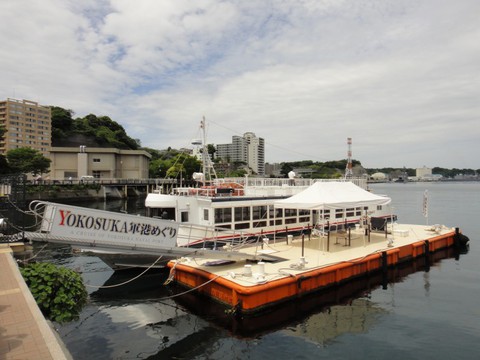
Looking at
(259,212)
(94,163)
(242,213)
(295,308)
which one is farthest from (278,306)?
(94,163)

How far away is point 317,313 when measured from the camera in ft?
44.9

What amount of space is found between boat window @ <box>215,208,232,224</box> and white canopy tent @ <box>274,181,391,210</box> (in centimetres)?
266

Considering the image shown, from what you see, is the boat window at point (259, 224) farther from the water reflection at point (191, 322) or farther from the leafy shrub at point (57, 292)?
the leafy shrub at point (57, 292)

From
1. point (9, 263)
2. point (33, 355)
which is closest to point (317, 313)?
point (33, 355)

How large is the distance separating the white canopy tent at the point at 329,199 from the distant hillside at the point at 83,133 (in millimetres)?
108010

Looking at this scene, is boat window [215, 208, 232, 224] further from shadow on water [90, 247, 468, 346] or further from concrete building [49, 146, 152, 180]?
concrete building [49, 146, 152, 180]

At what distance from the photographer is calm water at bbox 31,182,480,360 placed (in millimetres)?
10836

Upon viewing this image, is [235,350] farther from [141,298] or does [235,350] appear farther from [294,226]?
[294,226]

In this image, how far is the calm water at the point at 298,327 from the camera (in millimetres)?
10836

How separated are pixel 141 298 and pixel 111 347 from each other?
4.66 metres

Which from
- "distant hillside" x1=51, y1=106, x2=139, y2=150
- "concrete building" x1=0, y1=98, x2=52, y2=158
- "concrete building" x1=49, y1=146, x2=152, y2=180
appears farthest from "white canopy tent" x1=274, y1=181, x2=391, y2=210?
"concrete building" x1=0, y1=98, x2=52, y2=158

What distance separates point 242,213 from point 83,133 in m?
111

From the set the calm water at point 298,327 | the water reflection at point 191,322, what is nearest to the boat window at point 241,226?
the water reflection at point 191,322

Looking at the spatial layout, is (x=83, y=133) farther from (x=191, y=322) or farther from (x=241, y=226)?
(x=191, y=322)
